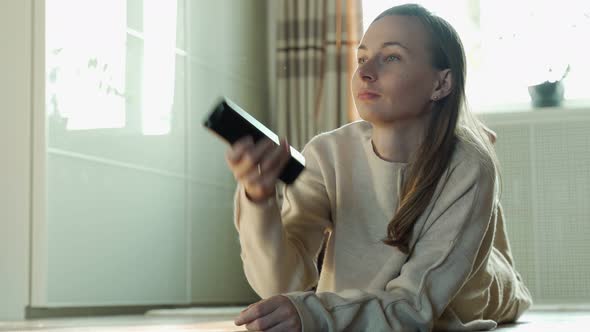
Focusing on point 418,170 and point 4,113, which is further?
point 4,113

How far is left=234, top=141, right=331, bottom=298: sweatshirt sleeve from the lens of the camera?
1.56 metres

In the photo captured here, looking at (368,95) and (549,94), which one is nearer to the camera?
(368,95)

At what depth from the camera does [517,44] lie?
4395 mm

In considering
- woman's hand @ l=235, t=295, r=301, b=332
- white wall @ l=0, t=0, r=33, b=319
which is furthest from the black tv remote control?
white wall @ l=0, t=0, r=33, b=319

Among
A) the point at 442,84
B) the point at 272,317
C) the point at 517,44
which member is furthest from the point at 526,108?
the point at 272,317

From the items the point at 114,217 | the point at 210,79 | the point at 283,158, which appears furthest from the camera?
the point at 210,79

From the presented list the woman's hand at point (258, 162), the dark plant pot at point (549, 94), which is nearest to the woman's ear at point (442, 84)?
the woman's hand at point (258, 162)

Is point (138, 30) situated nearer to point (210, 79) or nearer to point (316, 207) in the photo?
point (210, 79)

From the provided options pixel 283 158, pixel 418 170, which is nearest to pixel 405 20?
pixel 418 170

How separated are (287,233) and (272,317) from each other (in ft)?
1.44

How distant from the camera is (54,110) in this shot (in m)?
3.05

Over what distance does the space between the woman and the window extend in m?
2.69

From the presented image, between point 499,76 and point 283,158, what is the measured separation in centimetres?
321

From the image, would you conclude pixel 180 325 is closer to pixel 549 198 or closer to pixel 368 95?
pixel 368 95
